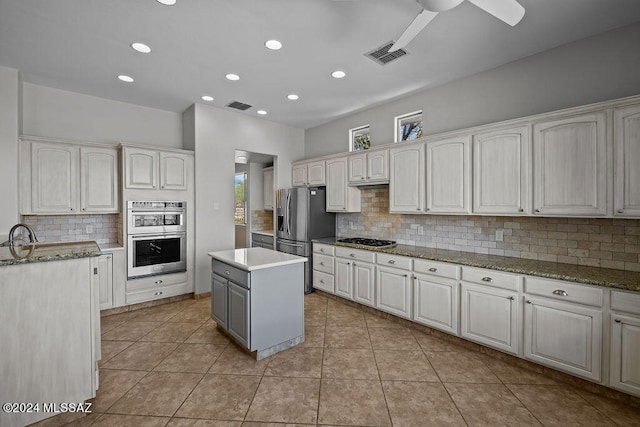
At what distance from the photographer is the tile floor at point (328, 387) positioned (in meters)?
1.94

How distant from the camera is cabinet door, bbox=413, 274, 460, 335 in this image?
293 centimetres

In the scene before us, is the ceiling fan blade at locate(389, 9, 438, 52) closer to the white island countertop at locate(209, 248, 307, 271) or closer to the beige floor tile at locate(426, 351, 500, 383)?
the white island countertop at locate(209, 248, 307, 271)

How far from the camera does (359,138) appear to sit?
4.86 m

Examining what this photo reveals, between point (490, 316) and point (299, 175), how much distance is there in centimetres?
380

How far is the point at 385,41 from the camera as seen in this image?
269 centimetres

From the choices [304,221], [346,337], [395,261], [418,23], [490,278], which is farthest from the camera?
[304,221]

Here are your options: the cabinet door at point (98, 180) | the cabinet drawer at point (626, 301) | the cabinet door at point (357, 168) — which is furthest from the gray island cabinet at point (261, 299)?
the cabinet drawer at point (626, 301)

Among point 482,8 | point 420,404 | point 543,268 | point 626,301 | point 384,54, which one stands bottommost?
point 420,404

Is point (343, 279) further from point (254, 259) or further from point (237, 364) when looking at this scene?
point (237, 364)

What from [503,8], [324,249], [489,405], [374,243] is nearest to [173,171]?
[324,249]

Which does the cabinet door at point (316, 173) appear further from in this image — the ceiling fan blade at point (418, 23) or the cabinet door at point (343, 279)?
the ceiling fan blade at point (418, 23)

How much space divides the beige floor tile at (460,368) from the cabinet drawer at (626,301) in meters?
1.05

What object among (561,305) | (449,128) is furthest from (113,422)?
(449,128)

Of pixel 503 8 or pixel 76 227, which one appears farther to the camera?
pixel 76 227
